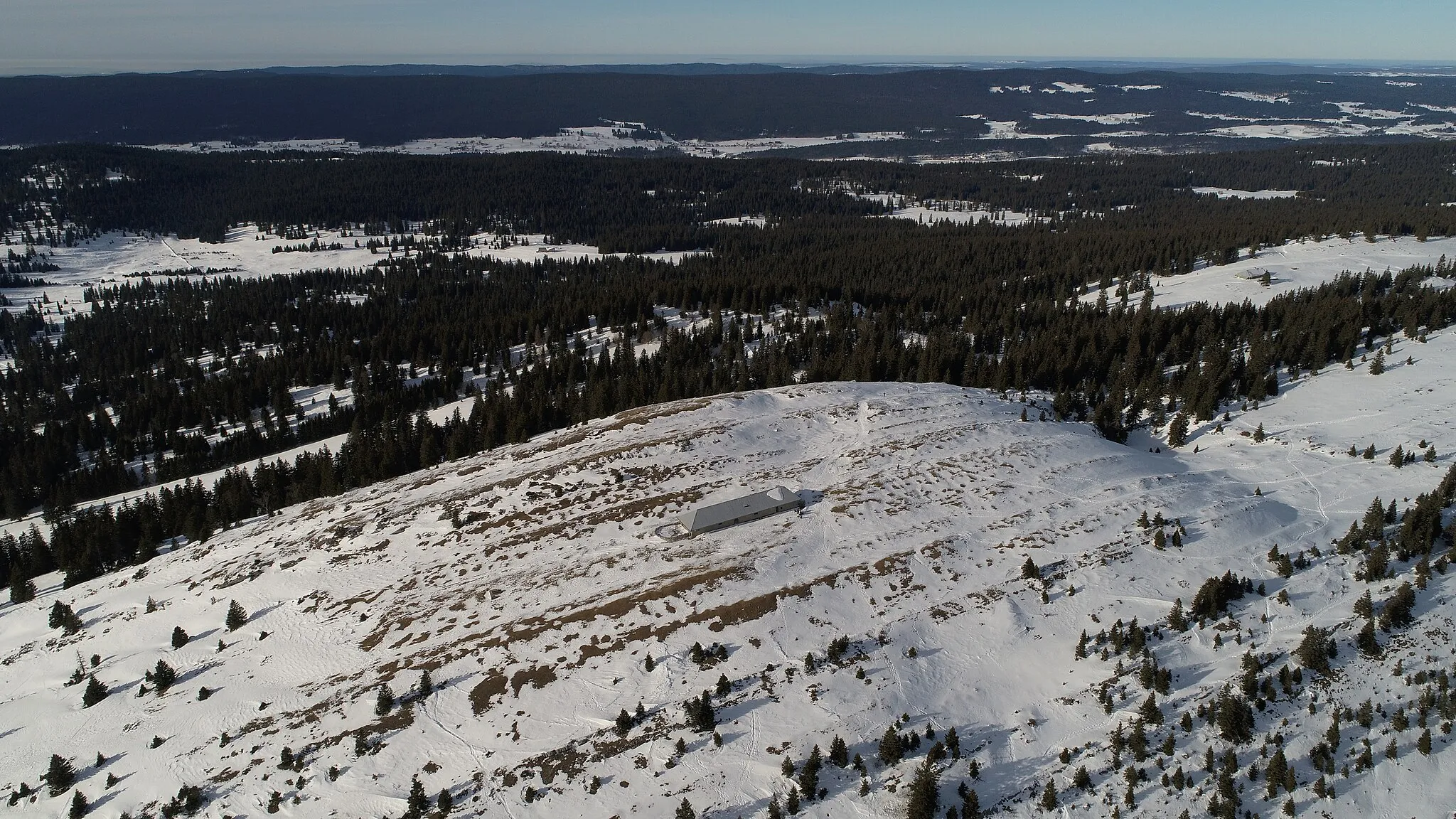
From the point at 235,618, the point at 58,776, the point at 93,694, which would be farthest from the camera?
the point at 235,618

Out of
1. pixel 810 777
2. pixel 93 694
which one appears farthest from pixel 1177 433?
pixel 93 694

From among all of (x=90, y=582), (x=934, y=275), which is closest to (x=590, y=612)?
(x=90, y=582)

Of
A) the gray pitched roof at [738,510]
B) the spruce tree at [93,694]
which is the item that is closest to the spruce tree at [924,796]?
the gray pitched roof at [738,510]

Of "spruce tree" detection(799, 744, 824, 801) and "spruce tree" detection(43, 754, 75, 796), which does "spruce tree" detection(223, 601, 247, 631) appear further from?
"spruce tree" detection(799, 744, 824, 801)

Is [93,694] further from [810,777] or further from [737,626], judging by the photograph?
[810,777]

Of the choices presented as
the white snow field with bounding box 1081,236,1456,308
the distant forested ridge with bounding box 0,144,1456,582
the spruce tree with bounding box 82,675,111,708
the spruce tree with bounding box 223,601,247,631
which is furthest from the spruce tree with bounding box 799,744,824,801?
the white snow field with bounding box 1081,236,1456,308

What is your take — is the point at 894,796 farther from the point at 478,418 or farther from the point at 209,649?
the point at 478,418

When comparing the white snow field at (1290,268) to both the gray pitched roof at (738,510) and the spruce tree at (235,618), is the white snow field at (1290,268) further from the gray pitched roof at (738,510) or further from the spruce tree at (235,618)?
the spruce tree at (235,618)

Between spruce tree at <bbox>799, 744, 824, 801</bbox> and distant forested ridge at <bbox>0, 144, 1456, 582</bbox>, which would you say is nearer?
spruce tree at <bbox>799, 744, 824, 801</bbox>
